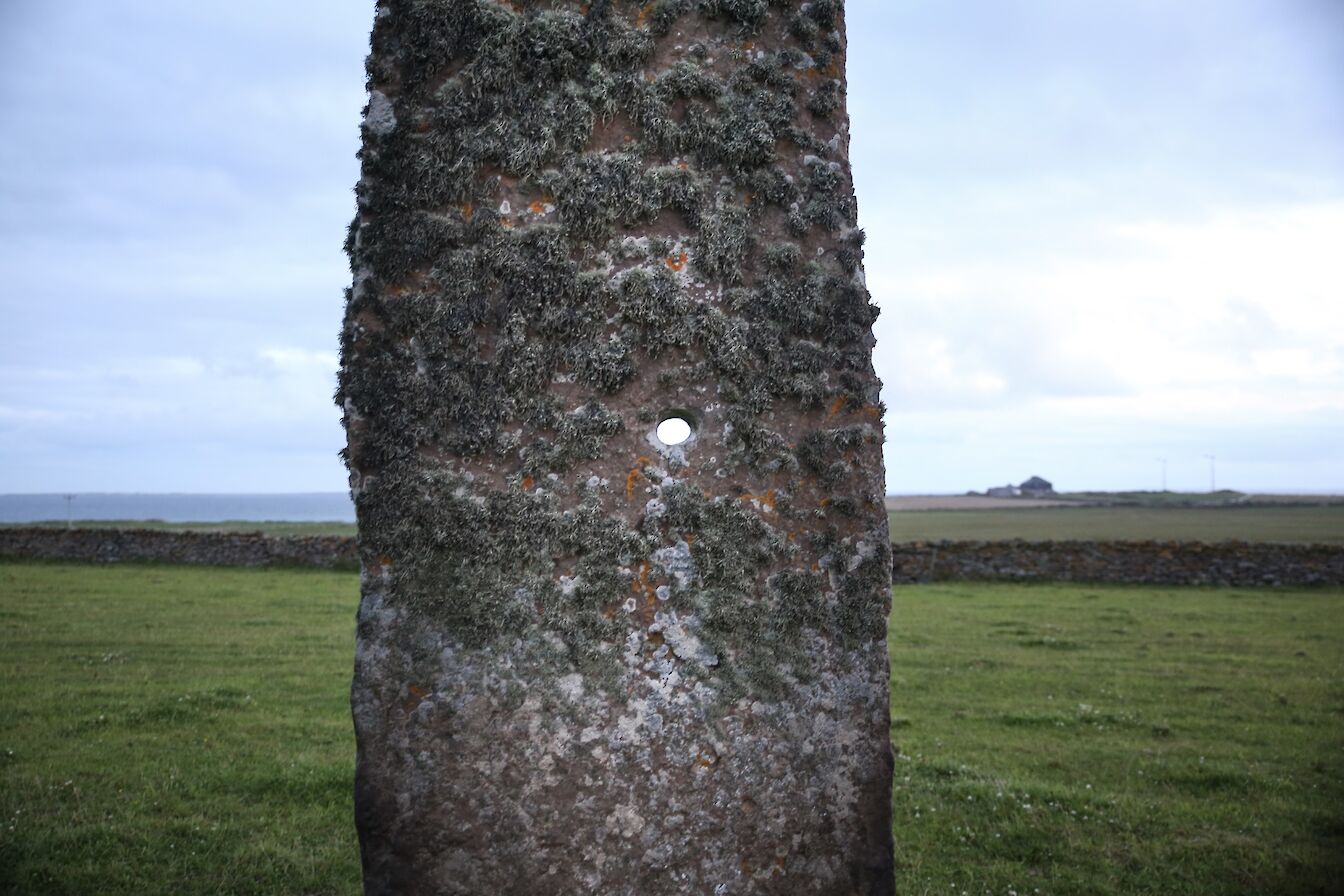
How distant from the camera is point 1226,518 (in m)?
61.1

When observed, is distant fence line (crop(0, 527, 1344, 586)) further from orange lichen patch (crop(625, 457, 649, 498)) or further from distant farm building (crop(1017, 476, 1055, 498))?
distant farm building (crop(1017, 476, 1055, 498))

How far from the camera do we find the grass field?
5617 mm

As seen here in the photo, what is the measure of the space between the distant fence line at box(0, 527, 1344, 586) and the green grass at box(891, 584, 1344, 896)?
7.44 meters

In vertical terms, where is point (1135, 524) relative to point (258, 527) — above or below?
above

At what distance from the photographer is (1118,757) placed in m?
8.42

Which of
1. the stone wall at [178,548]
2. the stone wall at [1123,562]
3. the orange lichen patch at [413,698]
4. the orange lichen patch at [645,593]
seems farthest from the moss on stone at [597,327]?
the stone wall at [178,548]

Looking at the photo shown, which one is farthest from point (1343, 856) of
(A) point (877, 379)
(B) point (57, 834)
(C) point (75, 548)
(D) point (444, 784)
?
(C) point (75, 548)

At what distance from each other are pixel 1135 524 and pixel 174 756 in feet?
188

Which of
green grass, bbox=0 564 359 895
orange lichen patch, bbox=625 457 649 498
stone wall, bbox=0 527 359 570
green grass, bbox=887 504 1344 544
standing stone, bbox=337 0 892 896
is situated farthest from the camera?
green grass, bbox=887 504 1344 544

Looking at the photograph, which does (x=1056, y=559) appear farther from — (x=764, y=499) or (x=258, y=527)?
(x=258, y=527)

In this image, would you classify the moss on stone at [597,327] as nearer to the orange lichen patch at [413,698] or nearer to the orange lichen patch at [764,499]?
the orange lichen patch at [764,499]

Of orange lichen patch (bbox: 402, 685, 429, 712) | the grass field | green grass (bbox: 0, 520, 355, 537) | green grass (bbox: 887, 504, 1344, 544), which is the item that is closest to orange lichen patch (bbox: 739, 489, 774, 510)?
orange lichen patch (bbox: 402, 685, 429, 712)

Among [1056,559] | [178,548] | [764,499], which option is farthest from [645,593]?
[178,548]

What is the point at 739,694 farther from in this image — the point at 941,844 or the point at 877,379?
the point at 941,844
